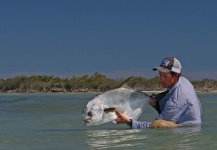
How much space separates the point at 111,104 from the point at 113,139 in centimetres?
48

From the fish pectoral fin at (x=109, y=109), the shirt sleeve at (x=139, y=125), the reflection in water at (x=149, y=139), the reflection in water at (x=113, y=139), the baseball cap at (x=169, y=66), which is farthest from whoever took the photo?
the shirt sleeve at (x=139, y=125)

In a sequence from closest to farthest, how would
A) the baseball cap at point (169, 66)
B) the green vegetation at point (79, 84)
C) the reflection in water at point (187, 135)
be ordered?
1. the reflection in water at point (187, 135)
2. the baseball cap at point (169, 66)
3. the green vegetation at point (79, 84)

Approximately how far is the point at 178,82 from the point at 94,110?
3.86ft

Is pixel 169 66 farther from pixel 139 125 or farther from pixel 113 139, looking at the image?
pixel 113 139

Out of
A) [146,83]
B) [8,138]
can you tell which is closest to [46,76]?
[146,83]

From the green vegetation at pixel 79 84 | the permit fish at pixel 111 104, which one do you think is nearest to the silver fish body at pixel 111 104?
the permit fish at pixel 111 104

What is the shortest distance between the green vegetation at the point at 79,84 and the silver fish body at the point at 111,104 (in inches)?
1558

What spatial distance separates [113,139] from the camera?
6.94m

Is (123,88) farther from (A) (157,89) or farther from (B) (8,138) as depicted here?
(A) (157,89)

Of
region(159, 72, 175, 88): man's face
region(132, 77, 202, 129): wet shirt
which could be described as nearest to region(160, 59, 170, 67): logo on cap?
region(159, 72, 175, 88): man's face

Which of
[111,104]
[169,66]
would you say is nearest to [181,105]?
[169,66]

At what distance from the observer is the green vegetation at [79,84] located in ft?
161

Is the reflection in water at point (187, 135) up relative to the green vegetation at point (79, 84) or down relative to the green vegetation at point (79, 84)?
down

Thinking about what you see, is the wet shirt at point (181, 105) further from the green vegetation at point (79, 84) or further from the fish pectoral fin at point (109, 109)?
the green vegetation at point (79, 84)
